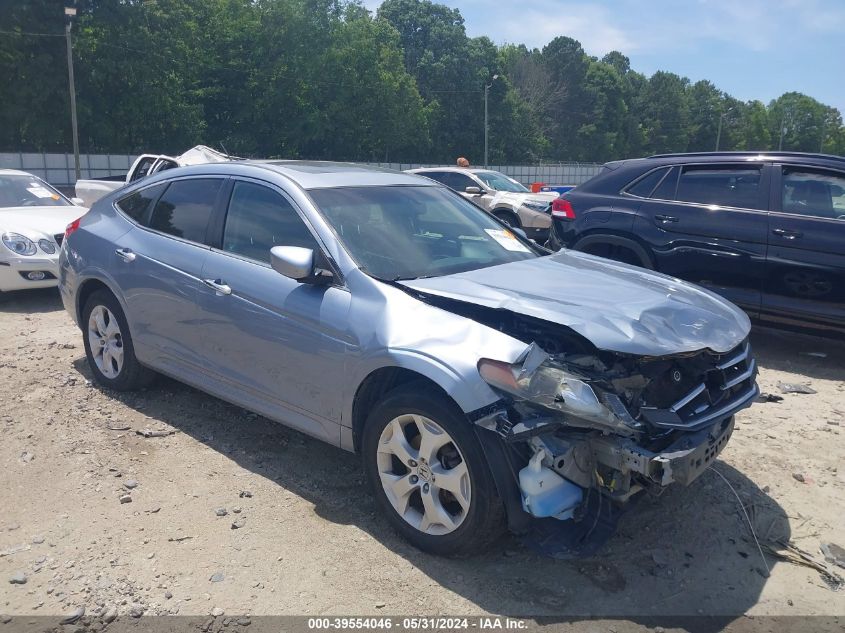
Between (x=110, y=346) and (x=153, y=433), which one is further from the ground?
(x=110, y=346)

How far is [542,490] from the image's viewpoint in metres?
2.91

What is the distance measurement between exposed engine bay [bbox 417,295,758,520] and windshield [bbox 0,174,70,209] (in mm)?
8528

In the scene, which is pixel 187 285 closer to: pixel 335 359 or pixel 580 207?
pixel 335 359

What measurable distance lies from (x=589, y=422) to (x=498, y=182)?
1391 centimetres

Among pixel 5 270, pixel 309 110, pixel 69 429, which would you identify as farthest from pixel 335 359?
pixel 309 110

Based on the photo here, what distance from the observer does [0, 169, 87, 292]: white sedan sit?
8055mm

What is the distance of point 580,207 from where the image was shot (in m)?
7.38

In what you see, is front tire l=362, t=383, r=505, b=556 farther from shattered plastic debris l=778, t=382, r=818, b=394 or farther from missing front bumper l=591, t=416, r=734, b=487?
shattered plastic debris l=778, t=382, r=818, b=394

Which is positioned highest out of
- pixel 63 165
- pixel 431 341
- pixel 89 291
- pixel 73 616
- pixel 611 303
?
pixel 63 165

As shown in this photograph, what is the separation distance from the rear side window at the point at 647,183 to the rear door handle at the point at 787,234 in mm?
1252

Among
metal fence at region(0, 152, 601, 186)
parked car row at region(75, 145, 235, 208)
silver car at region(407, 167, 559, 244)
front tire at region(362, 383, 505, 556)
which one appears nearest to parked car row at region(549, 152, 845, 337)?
front tire at region(362, 383, 505, 556)

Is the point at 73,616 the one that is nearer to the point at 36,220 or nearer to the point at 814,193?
the point at 814,193

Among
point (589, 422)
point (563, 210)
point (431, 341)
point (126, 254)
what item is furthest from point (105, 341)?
point (563, 210)

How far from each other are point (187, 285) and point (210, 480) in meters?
1.21
